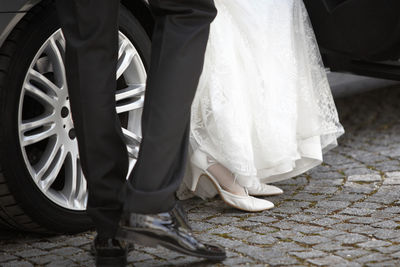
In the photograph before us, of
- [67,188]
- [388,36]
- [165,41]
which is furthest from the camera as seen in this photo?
[388,36]

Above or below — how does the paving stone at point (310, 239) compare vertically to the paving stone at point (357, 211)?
above

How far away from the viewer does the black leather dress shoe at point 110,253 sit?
8.41 ft

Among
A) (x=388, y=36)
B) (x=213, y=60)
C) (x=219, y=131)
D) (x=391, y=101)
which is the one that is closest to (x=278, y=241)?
(x=219, y=131)

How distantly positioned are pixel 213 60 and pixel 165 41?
0.91 m

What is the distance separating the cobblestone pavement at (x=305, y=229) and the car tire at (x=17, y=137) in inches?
5.2

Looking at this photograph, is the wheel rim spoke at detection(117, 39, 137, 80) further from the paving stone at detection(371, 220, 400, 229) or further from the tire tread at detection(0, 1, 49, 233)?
the paving stone at detection(371, 220, 400, 229)

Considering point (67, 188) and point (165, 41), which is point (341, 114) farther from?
point (165, 41)

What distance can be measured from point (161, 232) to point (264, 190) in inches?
47.0

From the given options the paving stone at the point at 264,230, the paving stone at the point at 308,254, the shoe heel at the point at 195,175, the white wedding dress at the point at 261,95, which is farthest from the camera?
the shoe heel at the point at 195,175

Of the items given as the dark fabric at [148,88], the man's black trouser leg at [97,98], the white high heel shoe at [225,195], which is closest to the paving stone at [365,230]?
the white high heel shoe at [225,195]

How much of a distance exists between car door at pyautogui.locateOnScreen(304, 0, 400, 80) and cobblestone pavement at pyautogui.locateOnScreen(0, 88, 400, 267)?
58 cm

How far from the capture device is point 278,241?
288 cm

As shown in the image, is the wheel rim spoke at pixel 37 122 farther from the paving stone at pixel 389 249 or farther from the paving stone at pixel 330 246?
the paving stone at pixel 389 249

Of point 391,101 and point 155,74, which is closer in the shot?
point 155,74
